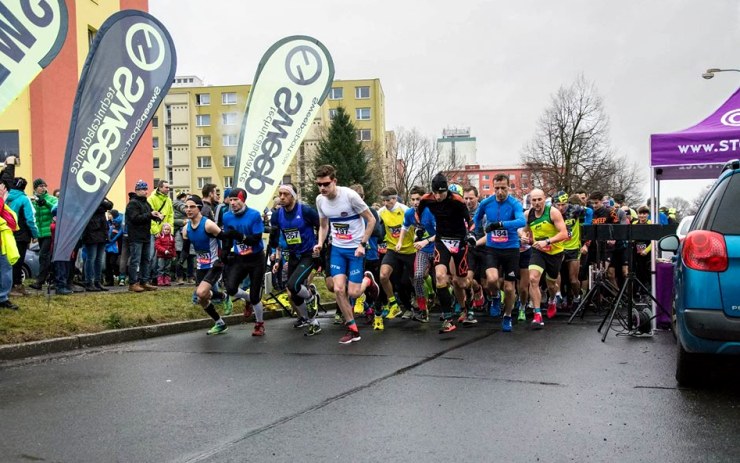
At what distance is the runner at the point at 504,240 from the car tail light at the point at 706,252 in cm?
457

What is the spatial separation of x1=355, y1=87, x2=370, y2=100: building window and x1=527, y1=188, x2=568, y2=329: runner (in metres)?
83.4

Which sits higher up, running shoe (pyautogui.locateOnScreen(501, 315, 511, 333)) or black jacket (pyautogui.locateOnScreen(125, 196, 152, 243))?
black jacket (pyautogui.locateOnScreen(125, 196, 152, 243))

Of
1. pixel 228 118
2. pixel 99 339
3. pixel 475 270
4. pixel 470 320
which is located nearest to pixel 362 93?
pixel 228 118

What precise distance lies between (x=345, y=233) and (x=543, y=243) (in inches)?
123

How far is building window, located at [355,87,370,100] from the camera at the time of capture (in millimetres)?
93438

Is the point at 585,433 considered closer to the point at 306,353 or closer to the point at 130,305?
the point at 306,353

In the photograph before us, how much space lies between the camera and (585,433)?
176 inches

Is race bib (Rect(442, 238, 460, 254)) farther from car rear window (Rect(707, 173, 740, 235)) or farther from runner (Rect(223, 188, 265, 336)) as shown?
car rear window (Rect(707, 173, 740, 235))

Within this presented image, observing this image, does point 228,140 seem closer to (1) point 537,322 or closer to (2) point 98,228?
(2) point 98,228

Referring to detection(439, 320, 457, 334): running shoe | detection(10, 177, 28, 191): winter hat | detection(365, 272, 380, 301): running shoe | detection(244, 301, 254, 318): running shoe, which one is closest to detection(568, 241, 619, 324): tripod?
detection(439, 320, 457, 334): running shoe

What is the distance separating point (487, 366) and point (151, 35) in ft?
24.3

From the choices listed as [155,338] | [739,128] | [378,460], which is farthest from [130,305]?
Result: [739,128]

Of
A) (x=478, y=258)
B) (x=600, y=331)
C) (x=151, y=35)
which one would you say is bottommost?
(x=600, y=331)

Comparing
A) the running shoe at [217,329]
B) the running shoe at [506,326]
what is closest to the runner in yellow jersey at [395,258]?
the running shoe at [506,326]
